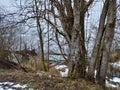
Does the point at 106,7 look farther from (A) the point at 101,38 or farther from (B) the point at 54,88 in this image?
(B) the point at 54,88

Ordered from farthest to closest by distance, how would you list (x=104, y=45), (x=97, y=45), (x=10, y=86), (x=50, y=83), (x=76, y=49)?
(x=97, y=45), (x=104, y=45), (x=76, y=49), (x=50, y=83), (x=10, y=86)

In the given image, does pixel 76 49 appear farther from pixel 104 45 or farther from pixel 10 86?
pixel 10 86

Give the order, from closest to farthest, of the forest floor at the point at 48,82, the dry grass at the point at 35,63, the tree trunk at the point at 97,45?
the forest floor at the point at 48,82 < the tree trunk at the point at 97,45 < the dry grass at the point at 35,63

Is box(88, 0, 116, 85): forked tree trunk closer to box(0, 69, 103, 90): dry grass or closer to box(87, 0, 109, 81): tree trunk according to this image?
box(87, 0, 109, 81): tree trunk

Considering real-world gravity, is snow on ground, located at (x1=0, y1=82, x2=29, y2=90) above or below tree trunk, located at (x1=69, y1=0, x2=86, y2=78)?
below

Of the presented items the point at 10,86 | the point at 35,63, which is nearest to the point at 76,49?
the point at 10,86

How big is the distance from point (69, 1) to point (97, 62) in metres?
2.68

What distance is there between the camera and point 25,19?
12.1 m

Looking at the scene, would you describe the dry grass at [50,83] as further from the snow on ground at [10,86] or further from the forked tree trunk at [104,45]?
the forked tree trunk at [104,45]

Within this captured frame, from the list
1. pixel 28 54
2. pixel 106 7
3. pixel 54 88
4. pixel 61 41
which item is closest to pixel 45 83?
pixel 54 88

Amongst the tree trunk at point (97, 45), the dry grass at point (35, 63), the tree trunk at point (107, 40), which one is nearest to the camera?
the tree trunk at point (107, 40)

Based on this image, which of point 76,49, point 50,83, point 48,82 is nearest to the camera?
point 50,83

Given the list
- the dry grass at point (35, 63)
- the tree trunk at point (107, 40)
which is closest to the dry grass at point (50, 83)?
the tree trunk at point (107, 40)

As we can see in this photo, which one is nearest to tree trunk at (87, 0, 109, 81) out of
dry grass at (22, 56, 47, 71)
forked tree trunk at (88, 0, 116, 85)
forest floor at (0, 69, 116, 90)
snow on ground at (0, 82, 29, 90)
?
forked tree trunk at (88, 0, 116, 85)
